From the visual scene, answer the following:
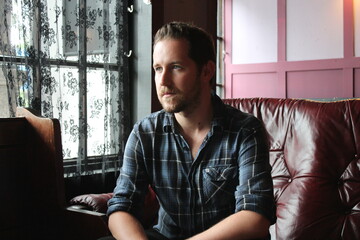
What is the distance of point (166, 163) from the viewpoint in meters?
1.65

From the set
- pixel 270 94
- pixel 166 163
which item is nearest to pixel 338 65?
pixel 270 94

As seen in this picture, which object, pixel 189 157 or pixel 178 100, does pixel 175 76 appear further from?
pixel 189 157

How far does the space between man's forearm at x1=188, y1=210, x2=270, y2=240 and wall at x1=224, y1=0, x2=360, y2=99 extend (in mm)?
4213

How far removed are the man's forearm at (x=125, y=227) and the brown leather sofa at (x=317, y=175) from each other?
42 cm

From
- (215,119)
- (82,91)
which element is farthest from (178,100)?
(82,91)

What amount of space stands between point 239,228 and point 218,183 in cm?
19

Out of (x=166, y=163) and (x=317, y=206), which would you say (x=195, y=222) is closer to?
(x=166, y=163)

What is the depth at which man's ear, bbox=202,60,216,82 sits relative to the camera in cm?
167

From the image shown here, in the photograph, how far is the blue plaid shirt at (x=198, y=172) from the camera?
5.13 feet

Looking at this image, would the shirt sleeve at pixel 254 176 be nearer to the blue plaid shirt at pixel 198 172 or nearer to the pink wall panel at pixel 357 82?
the blue plaid shirt at pixel 198 172

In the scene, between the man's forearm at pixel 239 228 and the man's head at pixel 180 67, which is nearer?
the man's forearm at pixel 239 228

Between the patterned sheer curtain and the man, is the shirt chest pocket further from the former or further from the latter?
the patterned sheer curtain

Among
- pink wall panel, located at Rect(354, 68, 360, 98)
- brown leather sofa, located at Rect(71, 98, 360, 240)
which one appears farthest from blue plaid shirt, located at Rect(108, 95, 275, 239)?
pink wall panel, located at Rect(354, 68, 360, 98)

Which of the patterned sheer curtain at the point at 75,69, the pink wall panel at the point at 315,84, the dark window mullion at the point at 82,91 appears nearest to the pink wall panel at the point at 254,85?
the pink wall panel at the point at 315,84
